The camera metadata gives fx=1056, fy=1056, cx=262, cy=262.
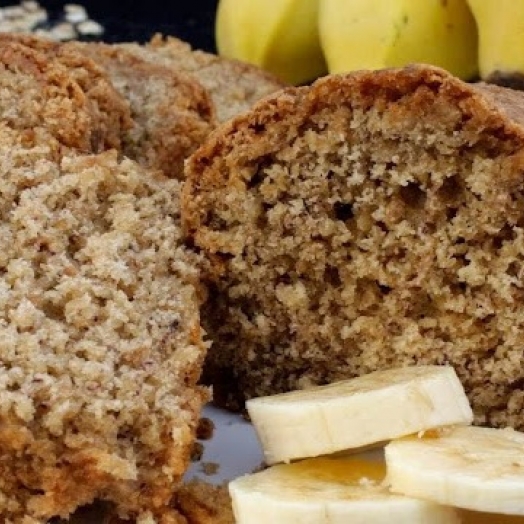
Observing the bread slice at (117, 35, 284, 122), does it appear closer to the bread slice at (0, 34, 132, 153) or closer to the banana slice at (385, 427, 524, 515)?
the bread slice at (0, 34, 132, 153)

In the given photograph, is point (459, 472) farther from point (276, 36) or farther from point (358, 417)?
point (276, 36)

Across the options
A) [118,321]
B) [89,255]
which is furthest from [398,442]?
[89,255]

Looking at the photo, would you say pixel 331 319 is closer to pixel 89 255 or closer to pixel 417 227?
pixel 417 227

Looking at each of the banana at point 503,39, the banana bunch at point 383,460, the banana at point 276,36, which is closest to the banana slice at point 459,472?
the banana bunch at point 383,460

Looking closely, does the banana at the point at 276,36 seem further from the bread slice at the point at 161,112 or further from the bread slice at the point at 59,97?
the bread slice at the point at 59,97

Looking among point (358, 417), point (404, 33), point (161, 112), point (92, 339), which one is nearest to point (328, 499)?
point (358, 417)

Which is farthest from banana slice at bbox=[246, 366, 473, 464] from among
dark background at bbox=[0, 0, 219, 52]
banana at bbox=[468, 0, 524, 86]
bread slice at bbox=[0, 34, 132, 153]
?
dark background at bbox=[0, 0, 219, 52]
